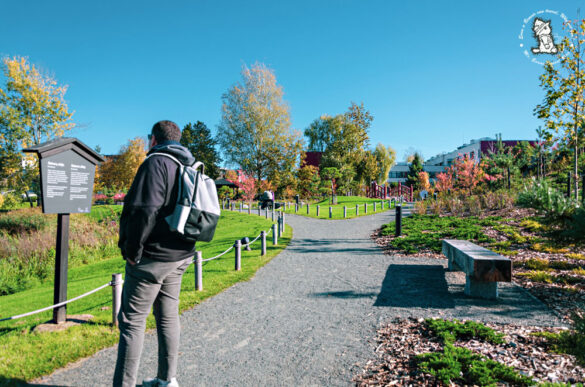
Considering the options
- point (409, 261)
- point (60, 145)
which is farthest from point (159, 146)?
point (409, 261)

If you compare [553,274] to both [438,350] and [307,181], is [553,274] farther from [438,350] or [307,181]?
[307,181]

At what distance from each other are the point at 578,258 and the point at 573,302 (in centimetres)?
311

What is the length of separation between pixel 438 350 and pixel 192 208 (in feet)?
9.46

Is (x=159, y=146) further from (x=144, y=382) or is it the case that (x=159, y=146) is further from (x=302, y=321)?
(x=302, y=321)

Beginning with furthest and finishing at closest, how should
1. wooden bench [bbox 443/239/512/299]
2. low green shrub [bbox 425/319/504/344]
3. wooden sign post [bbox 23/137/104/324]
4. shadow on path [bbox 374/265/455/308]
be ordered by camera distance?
shadow on path [bbox 374/265/455/308]
wooden bench [bbox 443/239/512/299]
wooden sign post [bbox 23/137/104/324]
low green shrub [bbox 425/319/504/344]

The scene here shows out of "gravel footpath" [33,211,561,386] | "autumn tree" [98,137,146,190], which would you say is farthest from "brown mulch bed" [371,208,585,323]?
"autumn tree" [98,137,146,190]

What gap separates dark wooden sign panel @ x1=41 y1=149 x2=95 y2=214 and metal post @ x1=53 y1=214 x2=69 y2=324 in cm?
20

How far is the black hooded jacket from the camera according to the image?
8.12 ft

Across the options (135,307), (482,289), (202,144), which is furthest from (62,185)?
(202,144)

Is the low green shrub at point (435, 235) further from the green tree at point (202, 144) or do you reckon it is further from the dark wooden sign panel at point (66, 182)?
the green tree at point (202, 144)

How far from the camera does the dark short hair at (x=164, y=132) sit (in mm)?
2891

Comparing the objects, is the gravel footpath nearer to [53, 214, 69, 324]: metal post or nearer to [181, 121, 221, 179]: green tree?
[53, 214, 69, 324]: metal post

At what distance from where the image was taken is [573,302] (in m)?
5.02

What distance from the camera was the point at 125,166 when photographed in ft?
145
